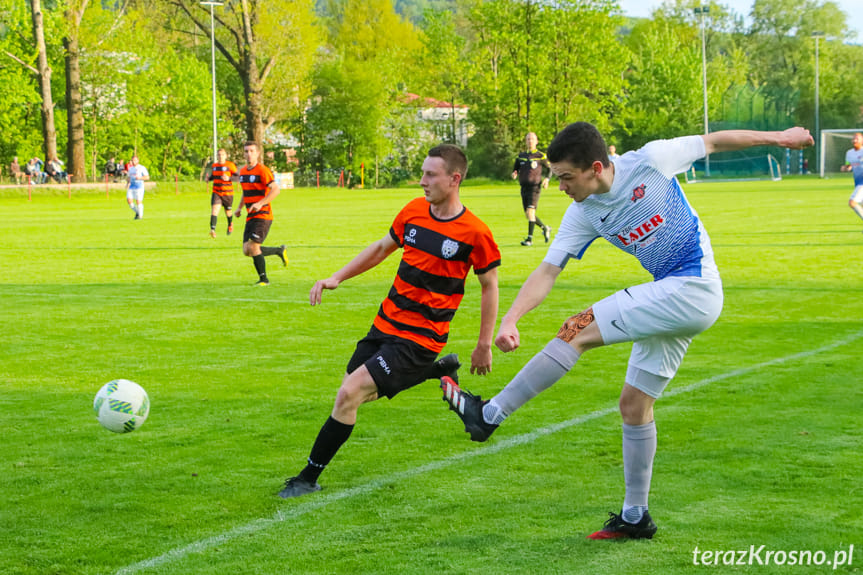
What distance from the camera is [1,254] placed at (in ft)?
69.7

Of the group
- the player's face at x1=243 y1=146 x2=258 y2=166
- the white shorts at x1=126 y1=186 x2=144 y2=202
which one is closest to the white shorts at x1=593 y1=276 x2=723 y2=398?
the player's face at x1=243 y1=146 x2=258 y2=166

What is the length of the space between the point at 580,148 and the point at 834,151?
63481 mm

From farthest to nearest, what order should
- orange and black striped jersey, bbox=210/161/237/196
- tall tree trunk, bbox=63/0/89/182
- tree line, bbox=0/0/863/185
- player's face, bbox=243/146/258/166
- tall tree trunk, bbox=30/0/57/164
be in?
tree line, bbox=0/0/863/185 → tall tree trunk, bbox=63/0/89/182 → tall tree trunk, bbox=30/0/57/164 → orange and black striped jersey, bbox=210/161/237/196 → player's face, bbox=243/146/258/166

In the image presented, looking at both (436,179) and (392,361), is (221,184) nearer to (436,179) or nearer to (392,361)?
(436,179)

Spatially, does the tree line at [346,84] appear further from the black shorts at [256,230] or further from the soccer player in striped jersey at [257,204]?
the black shorts at [256,230]

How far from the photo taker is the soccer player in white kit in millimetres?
4570

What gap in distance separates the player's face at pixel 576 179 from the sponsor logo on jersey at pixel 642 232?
265mm

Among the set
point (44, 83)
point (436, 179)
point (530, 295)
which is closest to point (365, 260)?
point (436, 179)

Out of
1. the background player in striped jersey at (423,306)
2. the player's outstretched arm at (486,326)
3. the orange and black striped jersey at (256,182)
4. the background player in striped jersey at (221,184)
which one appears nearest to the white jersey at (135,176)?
the background player in striped jersey at (221,184)

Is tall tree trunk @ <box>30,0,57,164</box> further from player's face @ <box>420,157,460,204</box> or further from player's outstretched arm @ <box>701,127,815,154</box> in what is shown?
player's outstretched arm @ <box>701,127,815,154</box>

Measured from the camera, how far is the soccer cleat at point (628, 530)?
488 centimetres

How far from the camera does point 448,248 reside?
5816mm

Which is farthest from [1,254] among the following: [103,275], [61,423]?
[61,423]

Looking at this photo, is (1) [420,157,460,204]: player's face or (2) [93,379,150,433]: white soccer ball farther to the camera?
(2) [93,379,150,433]: white soccer ball
